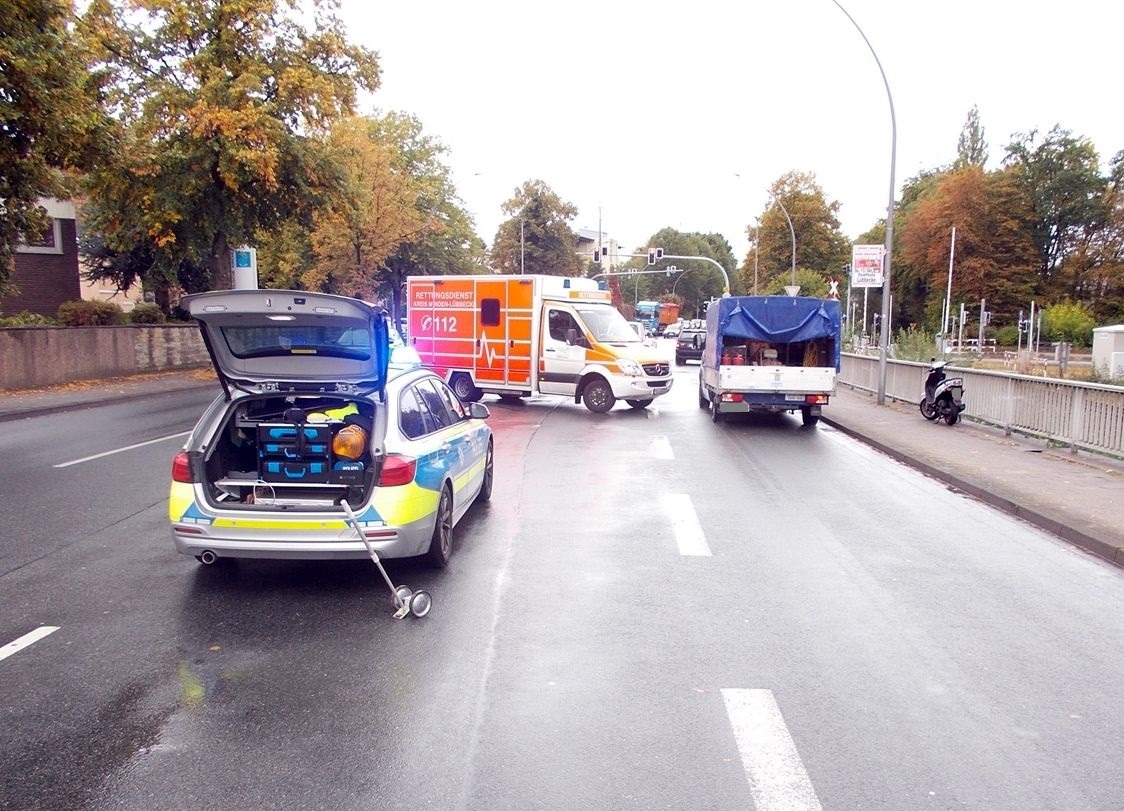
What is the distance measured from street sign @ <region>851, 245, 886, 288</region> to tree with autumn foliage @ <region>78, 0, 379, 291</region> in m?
14.8

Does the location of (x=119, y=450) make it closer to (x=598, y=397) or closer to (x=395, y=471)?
(x=395, y=471)

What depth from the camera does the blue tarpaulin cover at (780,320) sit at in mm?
16375

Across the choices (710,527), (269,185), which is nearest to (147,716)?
→ (710,527)

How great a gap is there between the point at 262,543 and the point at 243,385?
128 cm

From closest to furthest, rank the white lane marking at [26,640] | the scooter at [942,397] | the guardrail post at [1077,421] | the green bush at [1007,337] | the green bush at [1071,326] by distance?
the white lane marking at [26,640]
the guardrail post at [1077,421]
the scooter at [942,397]
the green bush at [1071,326]
the green bush at [1007,337]

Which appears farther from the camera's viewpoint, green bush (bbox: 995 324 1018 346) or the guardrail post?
green bush (bbox: 995 324 1018 346)

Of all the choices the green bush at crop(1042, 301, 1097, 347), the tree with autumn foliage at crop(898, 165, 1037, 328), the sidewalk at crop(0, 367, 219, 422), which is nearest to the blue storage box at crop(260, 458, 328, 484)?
the sidewalk at crop(0, 367, 219, 422)

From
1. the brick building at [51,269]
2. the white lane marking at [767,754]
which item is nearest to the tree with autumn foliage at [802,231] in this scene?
the brick building at [51,269]

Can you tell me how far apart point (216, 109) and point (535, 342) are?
1104 centimetres

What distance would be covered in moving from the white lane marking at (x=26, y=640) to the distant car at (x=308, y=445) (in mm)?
918

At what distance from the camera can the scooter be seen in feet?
51.9

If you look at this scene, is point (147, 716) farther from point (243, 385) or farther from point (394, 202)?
point (394, 202)

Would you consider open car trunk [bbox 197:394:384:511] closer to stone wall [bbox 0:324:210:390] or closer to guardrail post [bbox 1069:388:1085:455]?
guardrail post [bbox 1069:388:1085:455]

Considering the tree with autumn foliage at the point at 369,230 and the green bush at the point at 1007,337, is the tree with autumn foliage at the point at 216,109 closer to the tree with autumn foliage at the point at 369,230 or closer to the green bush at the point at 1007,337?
the tree with autumn foliage at the point at 369,230
